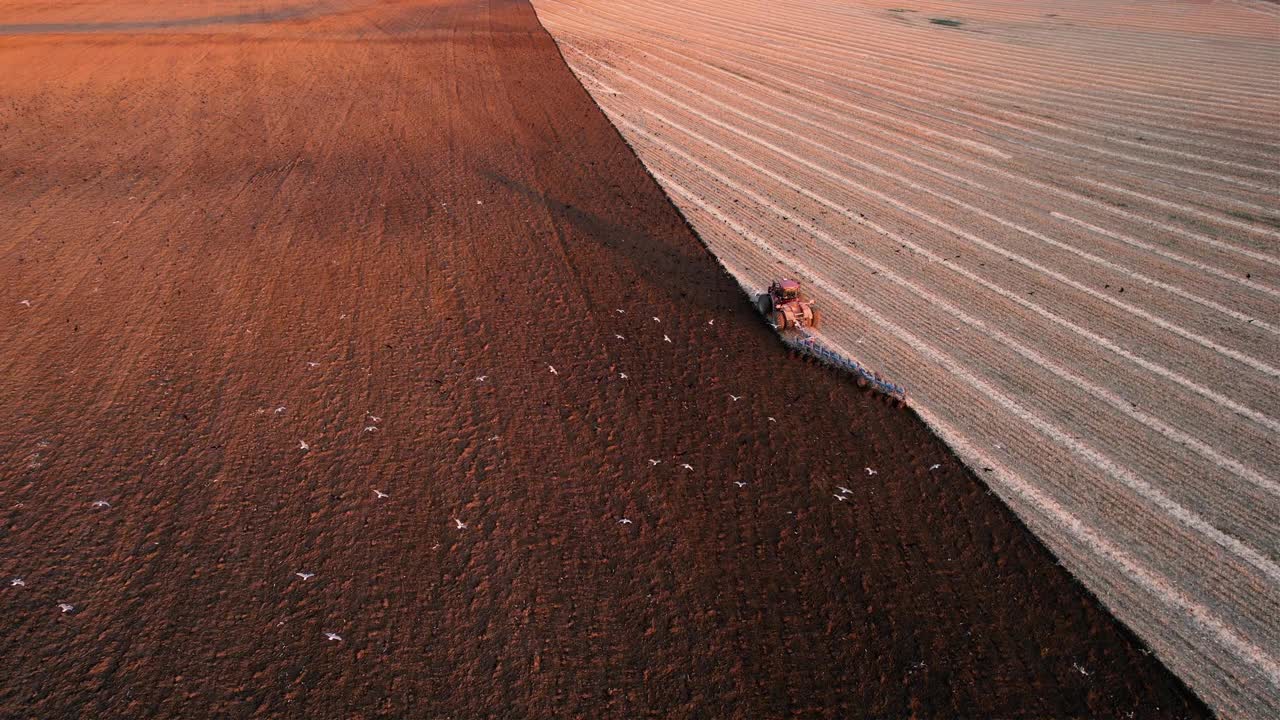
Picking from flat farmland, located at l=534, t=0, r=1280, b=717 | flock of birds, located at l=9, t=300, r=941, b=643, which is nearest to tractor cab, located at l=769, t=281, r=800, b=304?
flat farmland, located at l=534, t=0, r=1280, b=717

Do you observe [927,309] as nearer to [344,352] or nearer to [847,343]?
[847,343]

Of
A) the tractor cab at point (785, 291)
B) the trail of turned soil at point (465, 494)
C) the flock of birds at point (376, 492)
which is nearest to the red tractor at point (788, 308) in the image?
the tractor cab at point (785, 291)

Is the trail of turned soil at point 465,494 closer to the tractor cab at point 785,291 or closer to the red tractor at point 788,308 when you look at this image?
the red tractor at point 788,308

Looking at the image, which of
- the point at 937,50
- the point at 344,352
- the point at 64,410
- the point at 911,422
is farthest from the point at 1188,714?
the point at 937,50

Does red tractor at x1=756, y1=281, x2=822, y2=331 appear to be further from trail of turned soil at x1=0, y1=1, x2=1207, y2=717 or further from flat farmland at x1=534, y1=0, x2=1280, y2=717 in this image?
flat farmland at x1=534, y1=0, x2=1280, y2=717

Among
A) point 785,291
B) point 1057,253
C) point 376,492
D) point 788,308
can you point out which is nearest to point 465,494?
point 376,492
